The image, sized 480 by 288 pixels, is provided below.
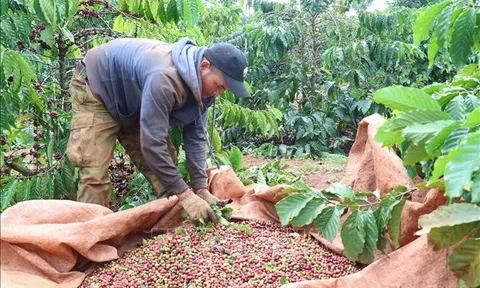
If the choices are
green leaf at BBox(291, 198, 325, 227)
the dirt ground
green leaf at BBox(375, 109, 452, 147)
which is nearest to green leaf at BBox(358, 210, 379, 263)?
green leaf at BBox(291, 198, 325, 227)

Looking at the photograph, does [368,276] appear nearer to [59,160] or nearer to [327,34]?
[59,160]

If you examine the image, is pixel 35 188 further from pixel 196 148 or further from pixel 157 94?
pixel 157 94

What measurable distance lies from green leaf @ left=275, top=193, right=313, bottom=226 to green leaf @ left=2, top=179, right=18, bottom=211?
1429 millimetres

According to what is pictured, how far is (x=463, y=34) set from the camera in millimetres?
1509

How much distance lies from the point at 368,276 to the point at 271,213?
84 centimetres

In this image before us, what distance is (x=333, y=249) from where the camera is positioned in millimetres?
2158

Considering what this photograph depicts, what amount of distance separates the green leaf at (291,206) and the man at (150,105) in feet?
1.91

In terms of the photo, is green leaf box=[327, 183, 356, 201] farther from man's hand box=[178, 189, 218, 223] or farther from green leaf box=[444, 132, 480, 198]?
green leaf box=[444, 132, 480, 198]

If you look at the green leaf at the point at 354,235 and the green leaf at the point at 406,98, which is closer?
the green leaf at the point at 406,98

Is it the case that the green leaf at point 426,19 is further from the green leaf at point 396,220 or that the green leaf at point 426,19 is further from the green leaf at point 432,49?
the green leaf at point 396,220

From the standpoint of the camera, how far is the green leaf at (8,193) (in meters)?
2.44

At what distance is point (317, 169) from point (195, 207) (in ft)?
10.9

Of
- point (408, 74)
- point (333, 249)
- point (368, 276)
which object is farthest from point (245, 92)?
point (408, 74)

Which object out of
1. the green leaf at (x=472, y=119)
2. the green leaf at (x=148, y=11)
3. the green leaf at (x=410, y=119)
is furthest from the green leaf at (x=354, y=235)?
the green leaf at (x=148, y=11)
